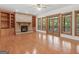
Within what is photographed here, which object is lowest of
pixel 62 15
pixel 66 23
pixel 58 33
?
pixel 58 33

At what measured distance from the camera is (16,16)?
14.2 m

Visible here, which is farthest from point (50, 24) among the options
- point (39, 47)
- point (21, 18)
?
point (39, 47)

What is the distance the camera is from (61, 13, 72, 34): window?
991cm

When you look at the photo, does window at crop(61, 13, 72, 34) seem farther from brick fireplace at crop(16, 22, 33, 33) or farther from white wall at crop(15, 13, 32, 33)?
brick fireplace at crop(16, 22, 33, 33)

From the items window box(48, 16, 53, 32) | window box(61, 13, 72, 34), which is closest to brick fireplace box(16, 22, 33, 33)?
window box(48, 16, 53, 32)

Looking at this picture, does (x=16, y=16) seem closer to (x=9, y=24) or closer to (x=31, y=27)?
(x=9, y=24)

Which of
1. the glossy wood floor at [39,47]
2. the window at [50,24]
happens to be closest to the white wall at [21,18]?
the window at [50,24]

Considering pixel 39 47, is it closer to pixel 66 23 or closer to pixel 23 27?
pixel 66 23

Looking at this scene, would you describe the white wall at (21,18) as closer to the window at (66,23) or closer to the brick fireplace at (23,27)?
the brick fireplace at (23,27)

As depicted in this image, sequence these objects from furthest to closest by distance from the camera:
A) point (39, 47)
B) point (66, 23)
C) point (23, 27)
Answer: point (23, 27) → point (66, 23) → point (39, 47)

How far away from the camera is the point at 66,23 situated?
1062cm

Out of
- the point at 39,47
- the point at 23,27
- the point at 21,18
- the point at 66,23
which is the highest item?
the point at 21,18
